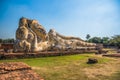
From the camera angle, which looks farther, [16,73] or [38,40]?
[38,40]

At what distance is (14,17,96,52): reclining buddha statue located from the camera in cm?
1716

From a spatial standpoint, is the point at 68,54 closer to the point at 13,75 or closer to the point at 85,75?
the point at 85,75

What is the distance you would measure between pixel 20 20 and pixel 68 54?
7.38 metres

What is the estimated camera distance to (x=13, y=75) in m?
5.09

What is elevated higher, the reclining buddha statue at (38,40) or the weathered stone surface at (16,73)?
the reclining buddha statue at (38,40)

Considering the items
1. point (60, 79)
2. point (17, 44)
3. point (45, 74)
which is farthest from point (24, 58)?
point (60, 79)

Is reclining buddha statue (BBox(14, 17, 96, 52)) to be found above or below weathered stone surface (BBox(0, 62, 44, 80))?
above

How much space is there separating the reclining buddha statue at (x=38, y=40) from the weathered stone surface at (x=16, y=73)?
36.3ft

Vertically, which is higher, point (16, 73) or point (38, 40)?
point (38, 40)

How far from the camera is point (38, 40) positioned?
63.1 feet

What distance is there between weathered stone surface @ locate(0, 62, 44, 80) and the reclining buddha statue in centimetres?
1108

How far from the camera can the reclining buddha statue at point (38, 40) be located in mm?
17164

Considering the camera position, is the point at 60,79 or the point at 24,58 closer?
the point at 60,79

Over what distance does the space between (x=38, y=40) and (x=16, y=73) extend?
46.2 ft
